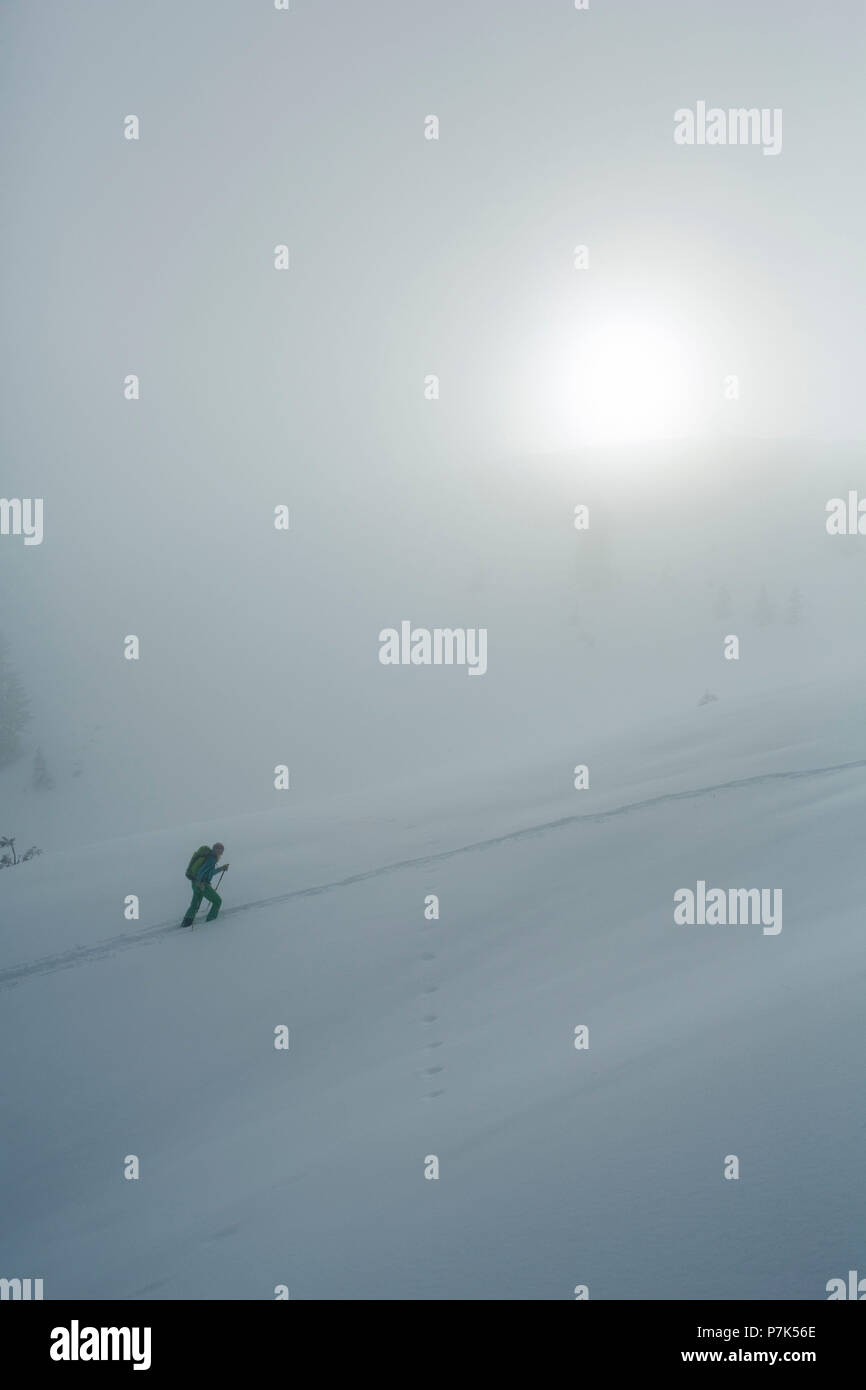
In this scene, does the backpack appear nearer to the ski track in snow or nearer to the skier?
the skier

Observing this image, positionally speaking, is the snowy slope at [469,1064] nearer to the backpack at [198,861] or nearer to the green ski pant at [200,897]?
the green ski pant at [200,897]

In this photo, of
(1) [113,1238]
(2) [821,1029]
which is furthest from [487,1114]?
(1) [113,1238]

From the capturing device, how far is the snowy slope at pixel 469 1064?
434cm

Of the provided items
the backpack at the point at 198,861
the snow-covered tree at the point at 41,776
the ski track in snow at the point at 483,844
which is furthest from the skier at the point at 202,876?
the snow-covered tree at the point at 41,776

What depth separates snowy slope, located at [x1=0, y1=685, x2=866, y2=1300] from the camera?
434 cm

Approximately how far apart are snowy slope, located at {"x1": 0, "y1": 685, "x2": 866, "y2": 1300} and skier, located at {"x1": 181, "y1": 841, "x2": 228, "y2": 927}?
0.32 metres

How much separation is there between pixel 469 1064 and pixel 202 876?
5233 mm

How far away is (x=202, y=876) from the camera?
10320mm

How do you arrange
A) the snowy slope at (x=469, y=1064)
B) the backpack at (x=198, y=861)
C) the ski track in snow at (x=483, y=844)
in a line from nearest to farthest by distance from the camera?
the snowy slope at (x=469, y=1064)
the backpack at (x=198, y=861)
the ski track in snow at (x=483, y=844)

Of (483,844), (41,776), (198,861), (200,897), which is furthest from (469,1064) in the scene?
(41,776)

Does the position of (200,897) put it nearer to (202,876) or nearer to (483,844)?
(202,876)

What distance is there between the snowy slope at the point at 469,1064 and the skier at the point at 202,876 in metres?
0.32
